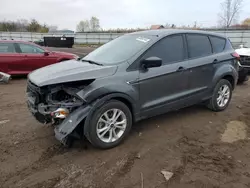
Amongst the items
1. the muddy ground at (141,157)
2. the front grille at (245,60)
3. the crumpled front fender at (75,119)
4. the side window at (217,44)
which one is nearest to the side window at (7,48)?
the muddy ground at (141,157)

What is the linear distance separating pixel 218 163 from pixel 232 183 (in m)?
0.43

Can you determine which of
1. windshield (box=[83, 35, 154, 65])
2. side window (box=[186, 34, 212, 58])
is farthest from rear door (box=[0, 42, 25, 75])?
side window (box=[186, 34, 212, 58])

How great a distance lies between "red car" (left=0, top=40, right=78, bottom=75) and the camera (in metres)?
8.57

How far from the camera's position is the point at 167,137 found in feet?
13.5

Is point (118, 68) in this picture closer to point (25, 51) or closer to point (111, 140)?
point (111, 140)

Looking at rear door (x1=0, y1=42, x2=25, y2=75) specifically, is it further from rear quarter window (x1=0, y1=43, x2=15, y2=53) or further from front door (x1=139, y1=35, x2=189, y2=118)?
front door (x1=139, y1=35, x2=189, y2=118)

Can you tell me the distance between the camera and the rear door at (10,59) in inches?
336

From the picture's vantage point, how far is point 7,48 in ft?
28.3

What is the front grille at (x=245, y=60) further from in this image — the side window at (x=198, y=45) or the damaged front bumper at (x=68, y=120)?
the damaged front bumper at (x=68, y=120)

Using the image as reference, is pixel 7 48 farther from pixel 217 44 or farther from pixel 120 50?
pixel 217 44

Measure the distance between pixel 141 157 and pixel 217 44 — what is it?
10.3 ft

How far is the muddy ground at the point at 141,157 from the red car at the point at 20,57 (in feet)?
13.6

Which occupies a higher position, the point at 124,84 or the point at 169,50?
the point at 169,50

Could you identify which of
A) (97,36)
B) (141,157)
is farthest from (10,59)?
(97,36)
